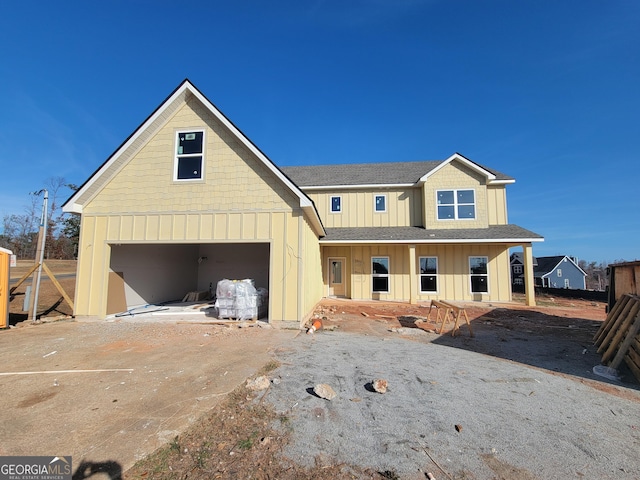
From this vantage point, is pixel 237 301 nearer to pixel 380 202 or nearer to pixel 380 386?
pixel 380 386

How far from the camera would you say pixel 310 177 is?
17844mm

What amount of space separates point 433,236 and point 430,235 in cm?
18

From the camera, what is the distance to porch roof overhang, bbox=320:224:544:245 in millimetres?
12930

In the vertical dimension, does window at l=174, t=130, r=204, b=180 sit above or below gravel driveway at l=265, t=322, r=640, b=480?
above

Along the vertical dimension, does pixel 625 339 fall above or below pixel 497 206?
below

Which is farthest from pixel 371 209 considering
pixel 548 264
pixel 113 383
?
pixel 548 264

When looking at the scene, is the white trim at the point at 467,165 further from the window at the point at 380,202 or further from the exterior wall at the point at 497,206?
the window at the point at 380,202

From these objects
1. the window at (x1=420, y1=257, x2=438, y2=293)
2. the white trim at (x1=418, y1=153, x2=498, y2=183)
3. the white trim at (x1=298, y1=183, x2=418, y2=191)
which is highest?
the white trim at (x1=418, y1=153, x2=498, y2=183)

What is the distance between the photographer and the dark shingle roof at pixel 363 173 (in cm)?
1614

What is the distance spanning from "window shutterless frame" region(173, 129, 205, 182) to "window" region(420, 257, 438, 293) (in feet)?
37.0

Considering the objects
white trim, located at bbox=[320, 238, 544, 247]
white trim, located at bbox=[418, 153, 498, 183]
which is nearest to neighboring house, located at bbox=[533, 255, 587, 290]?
white trim, located at bbox=[418, 153, 498, 183]

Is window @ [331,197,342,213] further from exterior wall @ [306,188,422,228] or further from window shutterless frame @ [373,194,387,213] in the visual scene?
window shutterless frame @ [373,194,387,213]

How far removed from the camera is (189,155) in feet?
A: 31.4

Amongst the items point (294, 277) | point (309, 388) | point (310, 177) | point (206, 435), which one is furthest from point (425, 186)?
point (206, 435)
